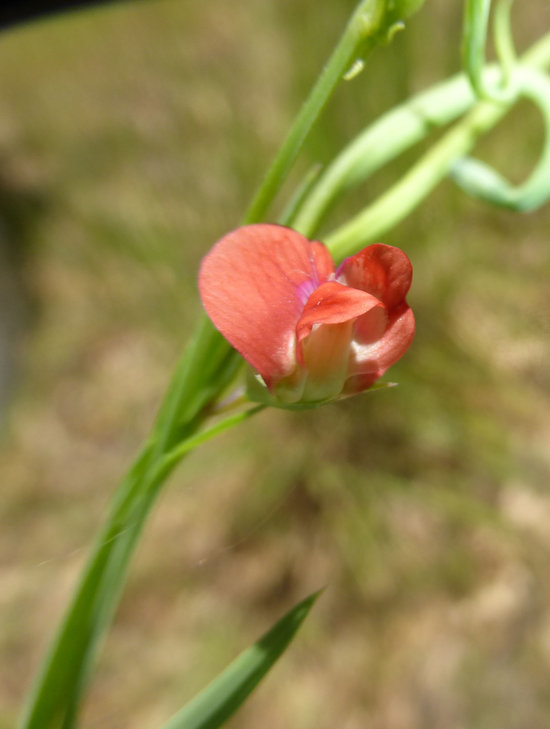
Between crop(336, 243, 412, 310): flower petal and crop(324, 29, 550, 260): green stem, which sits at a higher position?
crop(336, 243, 412, 310): flower petal

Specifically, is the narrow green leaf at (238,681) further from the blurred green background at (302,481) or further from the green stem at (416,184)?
the blurred green background at (302,481)

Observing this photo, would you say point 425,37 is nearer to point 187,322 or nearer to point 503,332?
point 503,332

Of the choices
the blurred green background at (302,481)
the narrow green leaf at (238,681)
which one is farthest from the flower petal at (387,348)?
the blurred green background at (302,481)

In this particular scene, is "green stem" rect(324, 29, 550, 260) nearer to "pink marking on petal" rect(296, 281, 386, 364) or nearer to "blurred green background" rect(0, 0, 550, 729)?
"pink marking on petal" rect(296, 281, 386, 364)

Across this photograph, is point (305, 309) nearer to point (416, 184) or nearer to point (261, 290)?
point (261, 290)

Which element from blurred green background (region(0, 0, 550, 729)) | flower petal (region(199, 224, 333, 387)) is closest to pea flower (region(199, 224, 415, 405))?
flower petal (region(199, 224, 333, 387))

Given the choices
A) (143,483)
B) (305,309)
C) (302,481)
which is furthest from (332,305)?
(302,481)

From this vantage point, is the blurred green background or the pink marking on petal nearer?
the pink marking on petal
